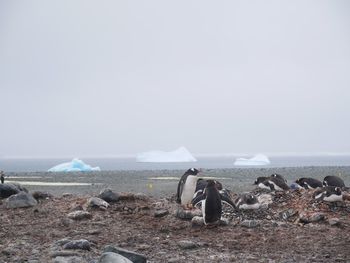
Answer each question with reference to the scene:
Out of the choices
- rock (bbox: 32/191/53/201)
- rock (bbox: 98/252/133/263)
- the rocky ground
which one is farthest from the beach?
rock (bbox: 98/252/133/263)

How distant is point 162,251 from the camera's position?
8.07 meters

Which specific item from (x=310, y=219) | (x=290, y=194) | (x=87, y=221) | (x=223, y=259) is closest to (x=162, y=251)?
(x=223, y=259)

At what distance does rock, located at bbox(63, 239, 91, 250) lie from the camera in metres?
8.03

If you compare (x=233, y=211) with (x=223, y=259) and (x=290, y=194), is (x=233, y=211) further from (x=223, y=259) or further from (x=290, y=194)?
(x=223, y=259)

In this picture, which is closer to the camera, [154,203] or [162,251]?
[162,251]

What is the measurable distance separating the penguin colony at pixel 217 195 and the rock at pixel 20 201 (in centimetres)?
353

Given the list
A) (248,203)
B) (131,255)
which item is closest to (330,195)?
(248,203)

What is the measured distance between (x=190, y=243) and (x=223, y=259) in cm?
85

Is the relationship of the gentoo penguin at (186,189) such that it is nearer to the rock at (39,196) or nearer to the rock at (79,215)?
the rock at (79,215)

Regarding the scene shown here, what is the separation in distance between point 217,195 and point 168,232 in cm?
130

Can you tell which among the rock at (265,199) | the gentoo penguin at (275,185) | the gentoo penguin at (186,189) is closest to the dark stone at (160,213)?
the gentoo penguin at (186,189)

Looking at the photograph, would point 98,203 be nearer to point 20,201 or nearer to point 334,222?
point 20,201

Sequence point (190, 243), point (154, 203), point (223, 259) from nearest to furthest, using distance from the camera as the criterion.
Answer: point (223, 259) < point (190, 243) < point (154, 203)

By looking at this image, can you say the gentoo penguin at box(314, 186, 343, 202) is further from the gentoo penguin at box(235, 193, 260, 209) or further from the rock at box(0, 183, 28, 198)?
the rock at box(0, 183, 28, 198)
